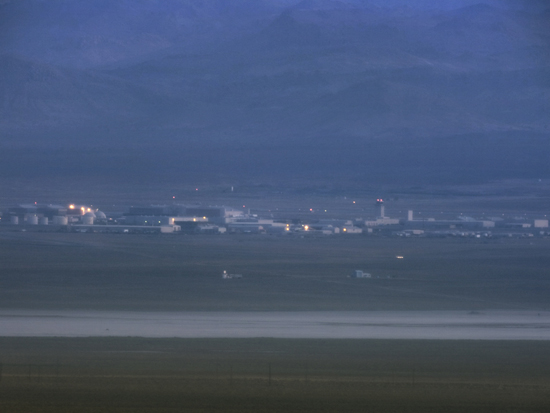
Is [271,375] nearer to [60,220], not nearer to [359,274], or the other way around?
[359,274]

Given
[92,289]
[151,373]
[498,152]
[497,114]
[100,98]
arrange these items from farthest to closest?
1. [100,98]
2. [497,114]
3. [498,152]
4. [92,289]
5. [151,373]

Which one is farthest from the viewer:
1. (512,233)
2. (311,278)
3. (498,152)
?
(498,152)

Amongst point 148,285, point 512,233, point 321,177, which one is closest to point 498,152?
point 321,177

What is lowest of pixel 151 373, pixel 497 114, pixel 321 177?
pixel 151 373

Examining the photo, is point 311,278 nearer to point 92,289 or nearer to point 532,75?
point 92,289

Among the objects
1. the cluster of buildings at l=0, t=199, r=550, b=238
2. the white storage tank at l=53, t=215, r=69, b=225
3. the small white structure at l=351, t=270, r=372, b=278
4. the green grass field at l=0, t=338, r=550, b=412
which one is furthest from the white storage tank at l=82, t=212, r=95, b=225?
the green grass field at l=0, t=338, r=550, b=412

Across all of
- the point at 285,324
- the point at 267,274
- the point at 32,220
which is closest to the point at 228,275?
the point at 267,274

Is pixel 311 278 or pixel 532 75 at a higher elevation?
pixel 532 75
